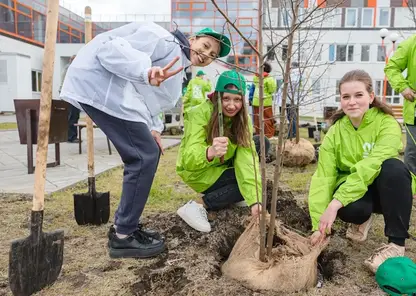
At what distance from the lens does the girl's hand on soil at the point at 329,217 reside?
2.03 meters

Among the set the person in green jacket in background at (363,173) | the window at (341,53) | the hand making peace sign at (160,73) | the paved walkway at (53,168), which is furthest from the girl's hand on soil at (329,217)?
the window at (341,53)

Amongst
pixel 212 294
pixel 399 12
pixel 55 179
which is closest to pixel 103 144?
pixel 55 179

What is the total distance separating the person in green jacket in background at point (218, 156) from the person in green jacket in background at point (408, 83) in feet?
4.88

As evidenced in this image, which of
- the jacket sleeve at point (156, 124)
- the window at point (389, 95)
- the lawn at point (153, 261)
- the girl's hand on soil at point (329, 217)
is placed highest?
the window at point (389, 95)

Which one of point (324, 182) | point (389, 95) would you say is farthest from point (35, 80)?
point (324, 182)

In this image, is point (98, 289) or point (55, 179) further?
point (55, 179)

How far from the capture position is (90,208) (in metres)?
2.86

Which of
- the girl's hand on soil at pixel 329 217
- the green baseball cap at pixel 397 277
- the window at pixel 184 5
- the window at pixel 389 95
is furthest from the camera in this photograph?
the window at pixel 389 95

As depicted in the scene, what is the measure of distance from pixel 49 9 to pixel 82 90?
46 centimetres

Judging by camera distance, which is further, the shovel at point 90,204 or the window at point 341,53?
the window at point 341,53

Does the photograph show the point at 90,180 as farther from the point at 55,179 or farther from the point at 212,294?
the point at 55,179

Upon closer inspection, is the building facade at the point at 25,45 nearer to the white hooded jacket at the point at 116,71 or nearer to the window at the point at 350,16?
the window at the point at 350,16

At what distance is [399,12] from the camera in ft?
82.0

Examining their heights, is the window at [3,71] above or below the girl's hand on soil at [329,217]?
above
